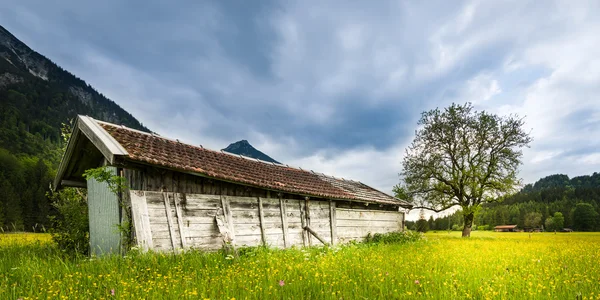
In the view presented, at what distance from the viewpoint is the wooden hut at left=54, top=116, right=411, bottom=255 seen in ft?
27.2

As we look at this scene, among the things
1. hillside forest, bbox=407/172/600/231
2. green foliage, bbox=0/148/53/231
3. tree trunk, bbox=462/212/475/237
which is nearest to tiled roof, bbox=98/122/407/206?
tree trunk, bbox=462/212/475/237

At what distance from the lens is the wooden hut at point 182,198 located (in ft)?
27.2

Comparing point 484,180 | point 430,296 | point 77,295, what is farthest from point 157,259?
point 484,180

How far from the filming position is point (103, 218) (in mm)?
9961

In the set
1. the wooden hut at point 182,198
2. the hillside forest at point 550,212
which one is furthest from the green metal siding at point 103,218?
the hillside forest at point 550,212

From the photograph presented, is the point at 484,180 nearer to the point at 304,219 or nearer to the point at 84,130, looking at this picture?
the point at 304,219

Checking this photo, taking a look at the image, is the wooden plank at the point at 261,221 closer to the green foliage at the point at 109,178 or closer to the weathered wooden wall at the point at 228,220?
the weathered wooden wall at the point at 228,220

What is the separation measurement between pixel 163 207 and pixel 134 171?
1266mm

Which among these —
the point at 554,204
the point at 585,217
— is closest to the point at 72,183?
the point at 585,217

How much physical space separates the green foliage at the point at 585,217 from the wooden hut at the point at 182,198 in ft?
273

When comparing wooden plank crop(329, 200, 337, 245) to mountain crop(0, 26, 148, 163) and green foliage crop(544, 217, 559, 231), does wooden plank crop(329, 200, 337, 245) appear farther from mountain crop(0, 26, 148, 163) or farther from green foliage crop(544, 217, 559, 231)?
mountain crop(0, 26, 148, 163)

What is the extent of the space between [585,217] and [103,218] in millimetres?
92680

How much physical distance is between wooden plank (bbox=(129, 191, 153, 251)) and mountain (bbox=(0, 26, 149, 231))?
19.2 ft

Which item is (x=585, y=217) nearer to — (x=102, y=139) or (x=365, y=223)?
(x=365, y=223)
